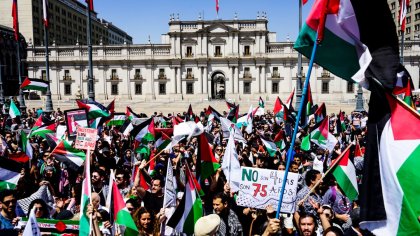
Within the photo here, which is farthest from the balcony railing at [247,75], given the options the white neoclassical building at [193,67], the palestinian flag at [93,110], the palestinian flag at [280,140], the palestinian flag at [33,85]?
the palestinian flag at [93,110]

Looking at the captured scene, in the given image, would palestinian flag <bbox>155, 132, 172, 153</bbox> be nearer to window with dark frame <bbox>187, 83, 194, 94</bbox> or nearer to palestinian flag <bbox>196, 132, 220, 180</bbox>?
palestinian flag <bbox>196, 132, 220, 180</bbox>

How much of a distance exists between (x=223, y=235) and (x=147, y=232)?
869mm

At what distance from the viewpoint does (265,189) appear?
4652 mm

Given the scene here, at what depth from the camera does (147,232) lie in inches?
172

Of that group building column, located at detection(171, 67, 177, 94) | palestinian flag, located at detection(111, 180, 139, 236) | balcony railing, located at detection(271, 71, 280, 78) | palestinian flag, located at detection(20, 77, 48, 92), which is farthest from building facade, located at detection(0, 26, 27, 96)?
palestinian flag, located at detection(111, 180, 139, 236)

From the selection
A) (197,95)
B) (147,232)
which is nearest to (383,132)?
(147,232)

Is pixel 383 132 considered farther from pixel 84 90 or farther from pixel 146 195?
pixel 84 90

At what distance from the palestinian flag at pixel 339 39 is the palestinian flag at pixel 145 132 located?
6560 millimetres

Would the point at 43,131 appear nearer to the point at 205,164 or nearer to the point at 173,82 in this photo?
the point at 205,164

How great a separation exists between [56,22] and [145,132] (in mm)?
78445

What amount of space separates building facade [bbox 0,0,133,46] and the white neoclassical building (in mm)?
4626

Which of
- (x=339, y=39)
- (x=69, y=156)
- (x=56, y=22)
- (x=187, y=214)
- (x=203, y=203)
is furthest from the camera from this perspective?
(x=56, y=22)

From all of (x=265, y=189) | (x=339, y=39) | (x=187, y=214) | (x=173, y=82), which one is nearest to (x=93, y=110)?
(x=187, y=214)

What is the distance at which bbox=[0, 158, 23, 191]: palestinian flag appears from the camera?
214 inches
